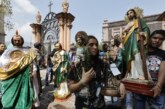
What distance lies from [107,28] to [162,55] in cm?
4766

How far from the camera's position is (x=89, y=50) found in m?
3.47

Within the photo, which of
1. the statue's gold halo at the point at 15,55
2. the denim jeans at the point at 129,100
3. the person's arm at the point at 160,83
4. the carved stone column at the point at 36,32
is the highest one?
the carved stone column at the point at 36,32

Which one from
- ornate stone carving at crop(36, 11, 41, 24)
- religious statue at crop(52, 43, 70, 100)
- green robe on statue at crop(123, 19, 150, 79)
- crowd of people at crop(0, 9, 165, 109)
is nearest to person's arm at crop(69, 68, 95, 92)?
crowd of people at crop(0, 9, 165, 109)

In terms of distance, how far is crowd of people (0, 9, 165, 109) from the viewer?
11.5 feet

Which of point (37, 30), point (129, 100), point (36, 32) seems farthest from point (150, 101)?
point (37, 30)

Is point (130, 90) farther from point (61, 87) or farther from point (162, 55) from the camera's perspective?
point (61, 87)

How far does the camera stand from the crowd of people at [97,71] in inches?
138

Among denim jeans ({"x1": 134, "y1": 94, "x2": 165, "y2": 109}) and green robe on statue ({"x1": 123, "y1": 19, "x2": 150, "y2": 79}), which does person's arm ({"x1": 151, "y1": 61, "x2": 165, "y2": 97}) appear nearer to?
denim jeans ({"x1": 134, "y1": 94, "x2": 165, "y2": 109})

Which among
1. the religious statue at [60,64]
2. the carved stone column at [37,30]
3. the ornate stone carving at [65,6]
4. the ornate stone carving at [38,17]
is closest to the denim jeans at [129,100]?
the religious statue at [60,64]

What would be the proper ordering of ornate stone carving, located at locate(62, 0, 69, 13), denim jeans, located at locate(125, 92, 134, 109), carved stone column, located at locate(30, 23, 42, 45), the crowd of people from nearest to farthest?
the crowd of people
denim jeans, located at locate(125, 92, 134, 109)
ornate stone carving, located at locate(62, 0, 69, 13)
carved stone column, located at locate(30, 23, 42, 45)

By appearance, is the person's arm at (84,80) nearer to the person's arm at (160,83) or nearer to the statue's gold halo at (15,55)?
the person's arm at (160,83)

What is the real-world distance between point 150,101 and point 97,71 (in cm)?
138

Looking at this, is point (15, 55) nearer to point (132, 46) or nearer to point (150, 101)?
point (132, 46)

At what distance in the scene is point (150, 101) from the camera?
447 cm
